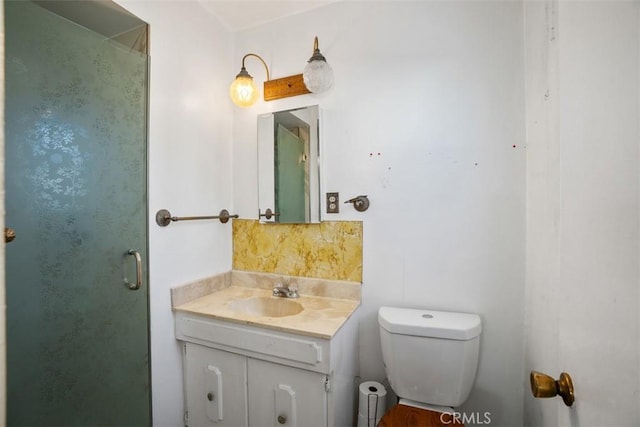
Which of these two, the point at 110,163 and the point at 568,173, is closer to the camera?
the point at 568,173

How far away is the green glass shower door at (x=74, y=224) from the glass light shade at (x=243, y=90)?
1.47 feet

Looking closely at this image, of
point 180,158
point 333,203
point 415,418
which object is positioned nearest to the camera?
point 415,418

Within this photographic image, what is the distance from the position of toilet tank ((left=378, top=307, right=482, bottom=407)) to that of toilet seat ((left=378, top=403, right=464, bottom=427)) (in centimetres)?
7

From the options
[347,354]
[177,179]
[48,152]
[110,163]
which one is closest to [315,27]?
[177,179]

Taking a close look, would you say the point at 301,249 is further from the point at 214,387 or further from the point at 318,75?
the point at 318,75

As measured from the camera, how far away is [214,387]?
4.26ft

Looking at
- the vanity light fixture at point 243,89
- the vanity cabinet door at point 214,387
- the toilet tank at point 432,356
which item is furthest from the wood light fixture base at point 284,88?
the vanity cabinet door at point 214,387

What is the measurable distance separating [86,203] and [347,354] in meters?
1.29

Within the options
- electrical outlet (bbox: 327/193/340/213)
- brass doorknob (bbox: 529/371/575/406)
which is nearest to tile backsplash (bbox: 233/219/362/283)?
electrical outlet (bbox: 327/193/340/213)

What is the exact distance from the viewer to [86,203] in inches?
40.1

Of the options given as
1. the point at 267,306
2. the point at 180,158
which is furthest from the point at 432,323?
the point at 180,158

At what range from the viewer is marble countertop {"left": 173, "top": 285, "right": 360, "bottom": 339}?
114 centimetres

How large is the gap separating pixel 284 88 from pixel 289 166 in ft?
1.57

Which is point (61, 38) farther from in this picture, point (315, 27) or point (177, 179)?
point (315, 27)
